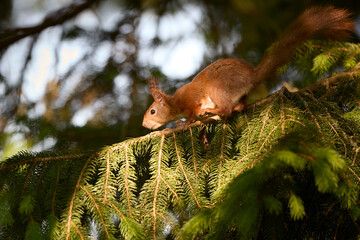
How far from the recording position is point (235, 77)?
7.01 ft

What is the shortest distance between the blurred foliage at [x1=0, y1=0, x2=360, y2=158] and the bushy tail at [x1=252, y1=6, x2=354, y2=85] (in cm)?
89

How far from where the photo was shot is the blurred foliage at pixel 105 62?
8.17 feet

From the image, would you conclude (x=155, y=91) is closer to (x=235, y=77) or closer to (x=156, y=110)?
(x=156, y=110)

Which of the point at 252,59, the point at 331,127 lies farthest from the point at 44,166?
the point at 252,59

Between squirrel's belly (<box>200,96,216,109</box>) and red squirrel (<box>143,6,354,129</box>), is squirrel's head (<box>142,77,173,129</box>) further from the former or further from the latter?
squirrel's belly (<box>200,96,216,109</box>)

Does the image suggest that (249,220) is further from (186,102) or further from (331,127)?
(186,102)

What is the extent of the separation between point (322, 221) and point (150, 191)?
706mm

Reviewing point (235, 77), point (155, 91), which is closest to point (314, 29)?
point (235, 77)

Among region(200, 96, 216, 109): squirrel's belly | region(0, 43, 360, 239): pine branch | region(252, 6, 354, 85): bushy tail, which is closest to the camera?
region(0, 43, 360, 239): pine branch

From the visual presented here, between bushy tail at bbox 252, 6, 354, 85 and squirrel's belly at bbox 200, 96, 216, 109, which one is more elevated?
bushy tail at bbox 252, 6, 354, 85

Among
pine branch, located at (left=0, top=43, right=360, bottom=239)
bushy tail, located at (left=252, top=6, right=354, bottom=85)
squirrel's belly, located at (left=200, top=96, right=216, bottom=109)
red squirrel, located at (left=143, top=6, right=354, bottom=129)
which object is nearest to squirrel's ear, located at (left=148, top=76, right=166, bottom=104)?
red squirrel, located at (left=143, top=6, right=354, bottom=129)

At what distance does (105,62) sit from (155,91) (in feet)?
2.08

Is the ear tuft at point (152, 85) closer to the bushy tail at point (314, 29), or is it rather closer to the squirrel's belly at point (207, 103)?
the squirrel's belly at point (207, 103)

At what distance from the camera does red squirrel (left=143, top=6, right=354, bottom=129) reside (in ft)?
5.80
